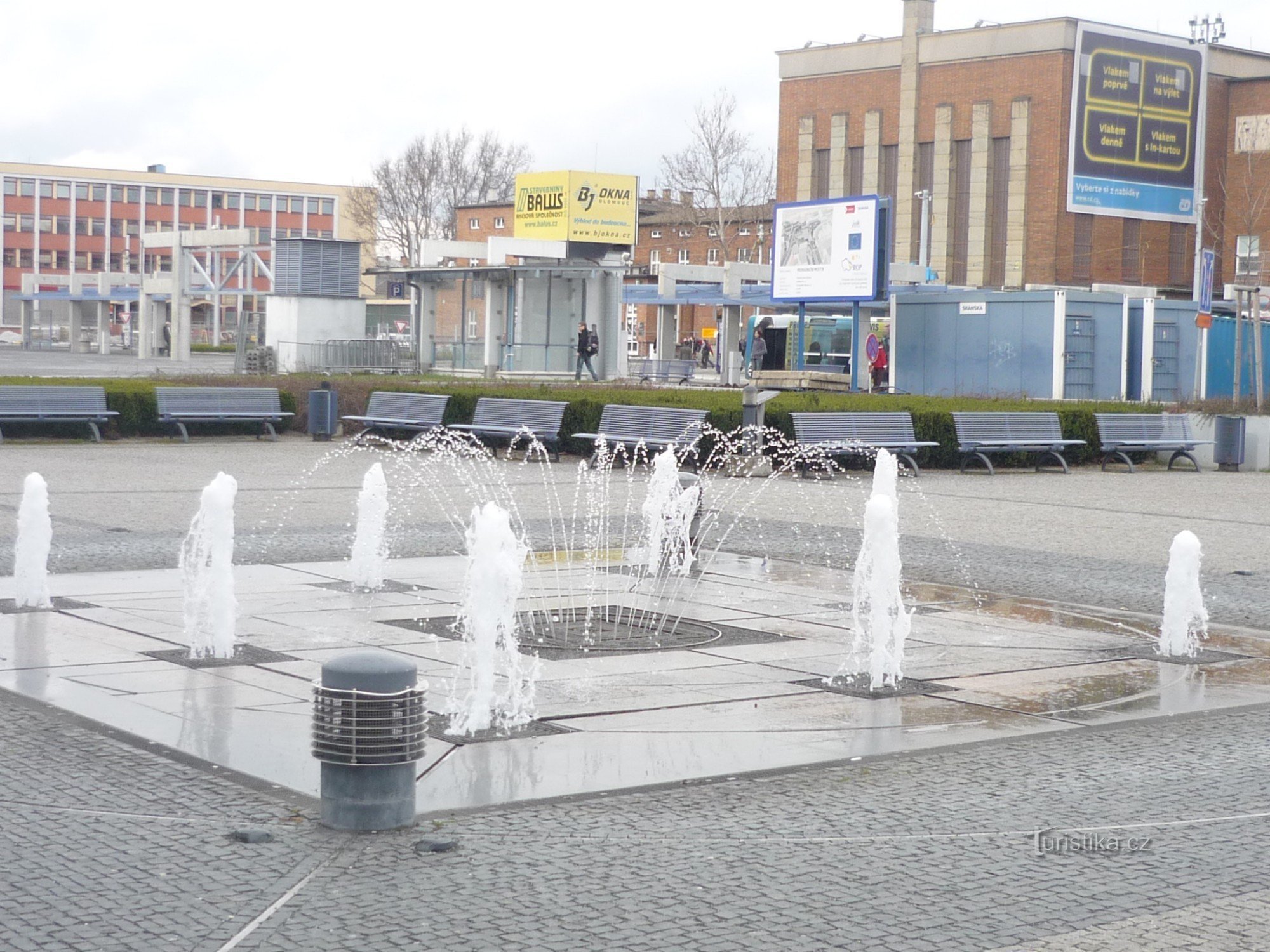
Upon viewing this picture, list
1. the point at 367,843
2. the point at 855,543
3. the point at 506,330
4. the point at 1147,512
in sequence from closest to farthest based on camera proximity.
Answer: the point at 367,843 < the point at 855,543 < the point at 1147,512 < the point at 506,330

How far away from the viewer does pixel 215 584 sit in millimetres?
8852

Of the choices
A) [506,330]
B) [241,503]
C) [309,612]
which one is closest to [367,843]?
[309,612]

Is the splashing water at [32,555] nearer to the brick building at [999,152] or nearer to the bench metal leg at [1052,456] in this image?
the bench metal leg at [1052,456]

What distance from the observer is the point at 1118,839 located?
18.9 ft

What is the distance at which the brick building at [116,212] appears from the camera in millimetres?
123000

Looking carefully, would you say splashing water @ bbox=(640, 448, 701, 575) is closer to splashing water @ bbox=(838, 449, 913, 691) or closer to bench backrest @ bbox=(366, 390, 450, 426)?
splashing water @ bbox=(838, 449, 913, 691)

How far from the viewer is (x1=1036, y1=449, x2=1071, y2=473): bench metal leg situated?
23422 millimetres

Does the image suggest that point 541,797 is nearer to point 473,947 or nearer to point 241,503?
point 473,947

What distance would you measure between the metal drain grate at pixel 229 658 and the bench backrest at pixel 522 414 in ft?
48.4

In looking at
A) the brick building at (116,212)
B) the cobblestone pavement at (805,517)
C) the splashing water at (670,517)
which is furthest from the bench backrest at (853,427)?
the brick building at (116,212)

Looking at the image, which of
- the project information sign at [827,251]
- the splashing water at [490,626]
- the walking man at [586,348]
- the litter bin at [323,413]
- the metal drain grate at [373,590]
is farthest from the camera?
the walking man at [586,348]

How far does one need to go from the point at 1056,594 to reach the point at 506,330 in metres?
35.1

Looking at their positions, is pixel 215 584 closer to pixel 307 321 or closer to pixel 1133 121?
pixel 307 321

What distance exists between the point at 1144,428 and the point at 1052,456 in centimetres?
163
